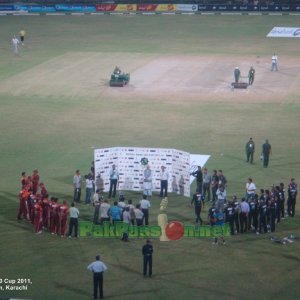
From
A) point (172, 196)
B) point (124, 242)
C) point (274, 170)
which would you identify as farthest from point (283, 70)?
point (124, 242)

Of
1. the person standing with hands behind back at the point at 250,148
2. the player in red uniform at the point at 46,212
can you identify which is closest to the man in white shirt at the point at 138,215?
the player in red uniform at the point at 46,212

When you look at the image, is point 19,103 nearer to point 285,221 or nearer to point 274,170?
point 274,170

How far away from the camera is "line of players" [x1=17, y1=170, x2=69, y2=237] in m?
32.4

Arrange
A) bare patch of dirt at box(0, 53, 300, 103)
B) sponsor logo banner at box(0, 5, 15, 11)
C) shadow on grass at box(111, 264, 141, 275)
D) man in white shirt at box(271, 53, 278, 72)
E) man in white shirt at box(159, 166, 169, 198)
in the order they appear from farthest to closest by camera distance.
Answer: sponsor logo banner at box(0, 5, 15, 11), man in white shirt at box(271, 53, 278, 72), bare patch of dirt at box(0, 53, 300, 103), man in white shirt at box(159, 166, 169, 198), shadow on grass at box(111, 264, 141, 275)

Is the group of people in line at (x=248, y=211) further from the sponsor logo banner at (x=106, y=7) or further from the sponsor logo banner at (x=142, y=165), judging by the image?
the sponsor logo banner at (x=106, y=7)

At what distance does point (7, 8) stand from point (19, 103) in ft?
154

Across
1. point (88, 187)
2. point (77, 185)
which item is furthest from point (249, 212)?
point (77, 185)

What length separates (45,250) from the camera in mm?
31031

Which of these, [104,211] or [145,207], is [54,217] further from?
[145,207]

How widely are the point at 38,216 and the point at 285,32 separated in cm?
5725

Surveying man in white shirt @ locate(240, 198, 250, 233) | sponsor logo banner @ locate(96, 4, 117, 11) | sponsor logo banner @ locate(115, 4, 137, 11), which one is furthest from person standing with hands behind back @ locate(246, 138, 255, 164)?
sponsor logo banner @ locate(115, 4, 137, 11)

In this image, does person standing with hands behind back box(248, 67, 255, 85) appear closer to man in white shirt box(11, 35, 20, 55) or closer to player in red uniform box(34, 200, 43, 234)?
man in white shirt box(11, 35, 20, 55)

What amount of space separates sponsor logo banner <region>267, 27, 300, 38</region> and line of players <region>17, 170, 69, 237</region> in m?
54.0

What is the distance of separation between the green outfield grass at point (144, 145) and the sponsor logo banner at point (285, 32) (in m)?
1.05
